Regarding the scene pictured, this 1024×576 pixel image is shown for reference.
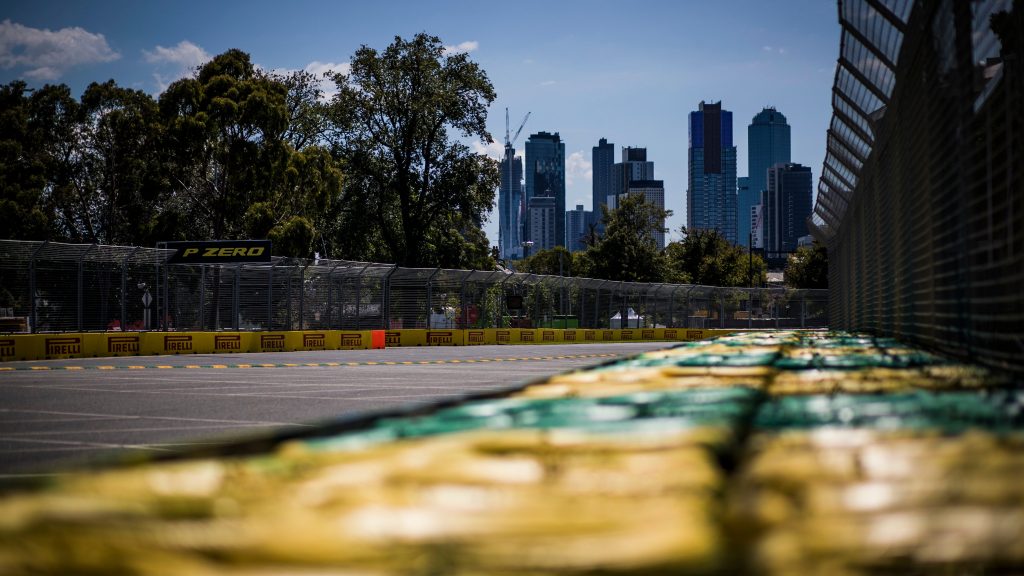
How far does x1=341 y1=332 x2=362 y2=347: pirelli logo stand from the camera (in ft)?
→ 112

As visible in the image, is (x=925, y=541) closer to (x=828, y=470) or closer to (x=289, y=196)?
(x=828, y=470)

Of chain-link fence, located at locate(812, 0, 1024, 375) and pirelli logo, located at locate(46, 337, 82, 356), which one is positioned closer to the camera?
chain-link fence, located at locate(812, 0, 1024, 375)

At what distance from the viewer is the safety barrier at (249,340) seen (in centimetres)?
2575

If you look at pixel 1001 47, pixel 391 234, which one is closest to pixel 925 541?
pixel 1001 47

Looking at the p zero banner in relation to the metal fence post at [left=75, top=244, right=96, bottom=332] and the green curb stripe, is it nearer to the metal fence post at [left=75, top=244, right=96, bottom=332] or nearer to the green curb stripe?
the metal fence post at [left=75, top=244, right=96, bottom=332]

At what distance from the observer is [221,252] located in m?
32.0

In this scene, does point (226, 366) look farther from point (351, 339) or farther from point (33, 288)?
point (351, 339)

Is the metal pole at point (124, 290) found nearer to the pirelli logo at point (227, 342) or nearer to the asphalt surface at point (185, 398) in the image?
the pirelli logo at point (227, 342)

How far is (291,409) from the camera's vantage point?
11.4 meters

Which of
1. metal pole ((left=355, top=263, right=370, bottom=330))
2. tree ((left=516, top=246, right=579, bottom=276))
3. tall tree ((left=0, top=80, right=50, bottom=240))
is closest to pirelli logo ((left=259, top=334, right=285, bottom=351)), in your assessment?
metal pole ((left=355, top=263, right=370, bottom=330))

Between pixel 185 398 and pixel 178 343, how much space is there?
16.9 m

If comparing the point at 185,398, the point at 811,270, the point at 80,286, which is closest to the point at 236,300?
the point at 80,286

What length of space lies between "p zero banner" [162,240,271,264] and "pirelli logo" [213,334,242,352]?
9.42ft

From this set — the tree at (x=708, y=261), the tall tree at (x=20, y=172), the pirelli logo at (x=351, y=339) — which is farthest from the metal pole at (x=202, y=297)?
the tree at (x=708, y=261)
